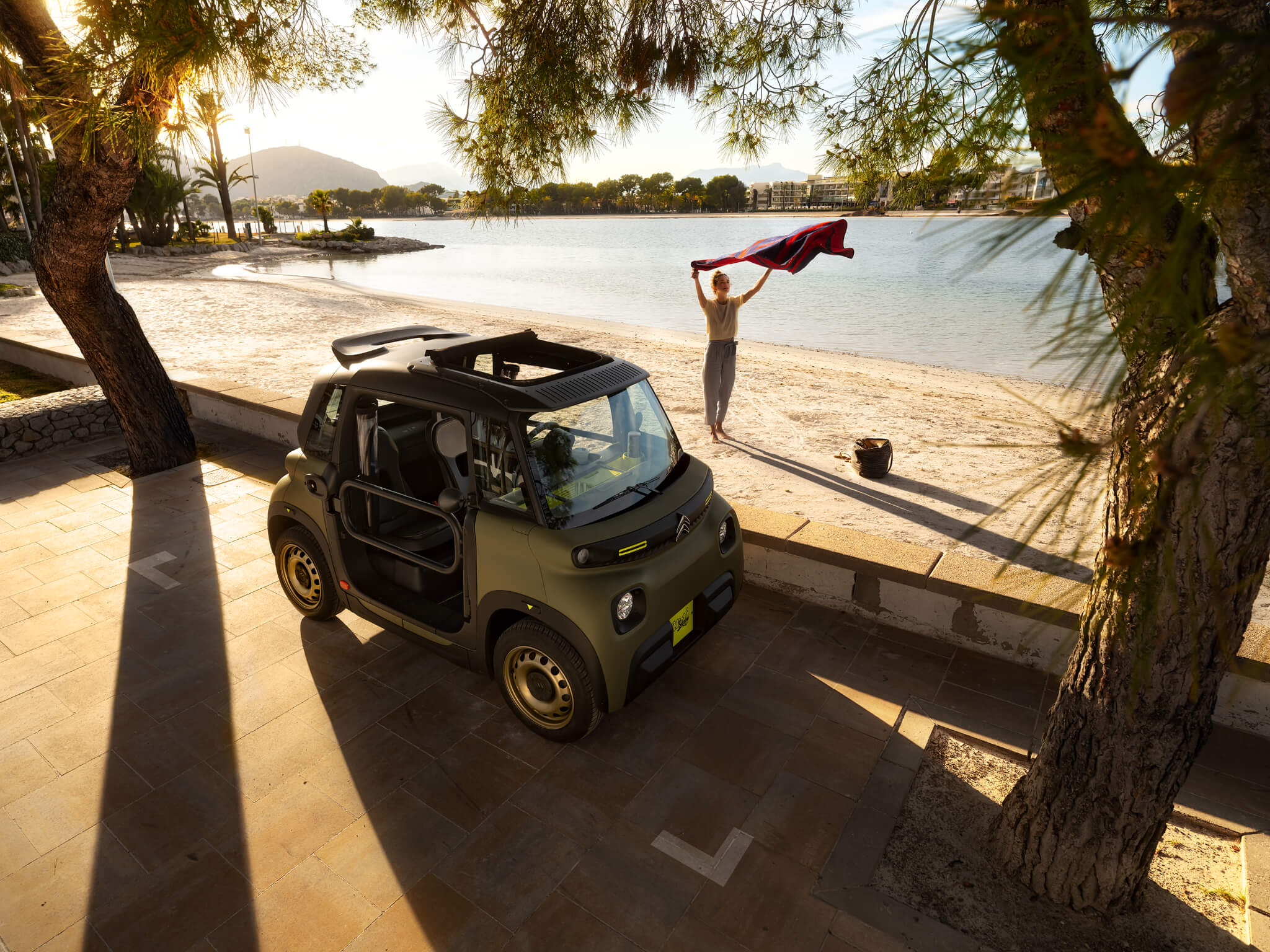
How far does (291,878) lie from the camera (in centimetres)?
317

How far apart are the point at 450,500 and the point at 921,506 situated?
16.9 ft

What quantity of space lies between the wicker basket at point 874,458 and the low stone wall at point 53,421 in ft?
30.3

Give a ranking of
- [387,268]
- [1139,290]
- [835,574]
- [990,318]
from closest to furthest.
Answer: [1139,290], [835,574], [990,318], [387,268]

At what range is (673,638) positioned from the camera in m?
3.88

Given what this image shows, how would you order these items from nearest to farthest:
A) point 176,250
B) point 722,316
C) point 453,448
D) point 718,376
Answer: point 453,448, point 722,316, point 718,376, point 176,250

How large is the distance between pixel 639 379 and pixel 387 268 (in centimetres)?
5778

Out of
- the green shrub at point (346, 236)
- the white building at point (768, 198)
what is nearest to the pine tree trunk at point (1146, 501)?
the green shrub at point (346, 236)

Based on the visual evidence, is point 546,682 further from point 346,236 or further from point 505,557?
point 346,236

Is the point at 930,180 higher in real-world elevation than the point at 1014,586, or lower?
higher

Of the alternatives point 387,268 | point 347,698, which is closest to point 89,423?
point 347,698

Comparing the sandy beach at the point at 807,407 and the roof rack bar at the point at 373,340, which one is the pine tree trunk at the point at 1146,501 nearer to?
the sandy beach at the point at 807,407

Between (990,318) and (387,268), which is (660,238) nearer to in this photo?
(387,268)

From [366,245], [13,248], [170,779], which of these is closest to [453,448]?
[170,779]

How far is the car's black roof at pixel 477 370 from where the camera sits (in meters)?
3.74
